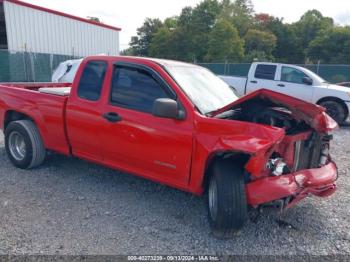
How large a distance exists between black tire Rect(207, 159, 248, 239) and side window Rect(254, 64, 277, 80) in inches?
340

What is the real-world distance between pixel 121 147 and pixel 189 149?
0.99 meters

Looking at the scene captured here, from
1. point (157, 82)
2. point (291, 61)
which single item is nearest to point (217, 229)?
point (157, 82)

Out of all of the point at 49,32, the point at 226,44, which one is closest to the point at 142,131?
the point at 49,32

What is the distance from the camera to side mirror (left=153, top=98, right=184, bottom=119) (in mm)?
3404

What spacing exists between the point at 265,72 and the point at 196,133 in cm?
876

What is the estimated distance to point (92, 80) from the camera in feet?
14.5

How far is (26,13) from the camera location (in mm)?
20656

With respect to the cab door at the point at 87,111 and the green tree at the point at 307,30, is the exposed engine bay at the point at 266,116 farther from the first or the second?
the green tree at the point at 307,30

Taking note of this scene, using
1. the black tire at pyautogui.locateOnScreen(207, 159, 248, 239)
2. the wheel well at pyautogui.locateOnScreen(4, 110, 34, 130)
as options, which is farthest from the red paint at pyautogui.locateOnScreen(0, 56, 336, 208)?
the wheel well at pyautogui.locateOnScreen(4, 110, 34, 130)

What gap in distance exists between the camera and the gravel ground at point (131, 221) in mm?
3191


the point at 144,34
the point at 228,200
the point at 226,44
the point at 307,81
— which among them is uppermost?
the point at 144,34

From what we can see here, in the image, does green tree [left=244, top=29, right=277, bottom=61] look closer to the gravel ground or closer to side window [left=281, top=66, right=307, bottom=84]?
side window [left=281, top=66, right=307, bottom=84]

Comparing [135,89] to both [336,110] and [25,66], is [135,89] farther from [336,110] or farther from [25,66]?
[25,66]

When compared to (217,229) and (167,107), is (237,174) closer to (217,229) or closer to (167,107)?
(217,229)
